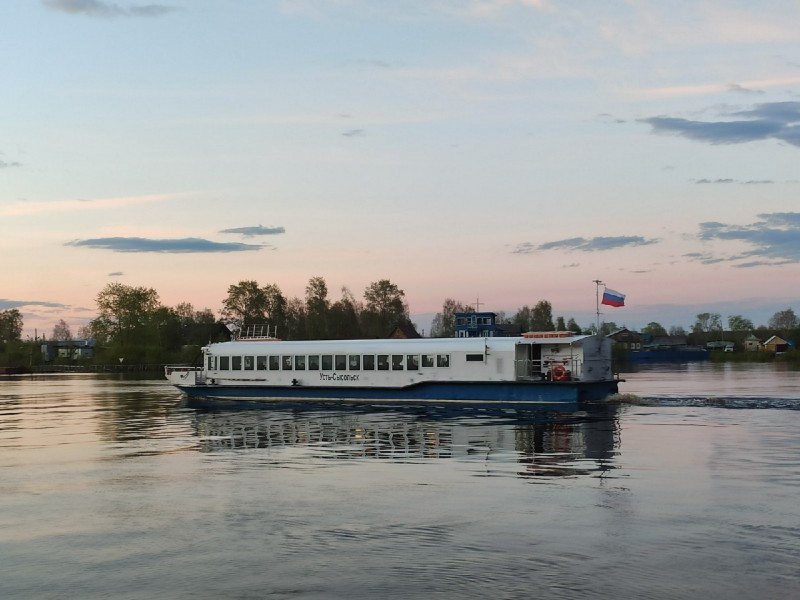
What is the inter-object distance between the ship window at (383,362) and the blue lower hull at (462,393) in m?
1.53

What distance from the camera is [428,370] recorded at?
58094 mm

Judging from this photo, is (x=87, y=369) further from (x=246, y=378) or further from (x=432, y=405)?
(x=432, y=405)

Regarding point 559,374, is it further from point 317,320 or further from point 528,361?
point 317,320

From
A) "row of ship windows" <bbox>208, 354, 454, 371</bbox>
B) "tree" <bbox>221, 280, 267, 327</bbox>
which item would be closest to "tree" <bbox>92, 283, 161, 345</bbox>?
"tree" <bbox>221, 280, 267, 327</bbox>

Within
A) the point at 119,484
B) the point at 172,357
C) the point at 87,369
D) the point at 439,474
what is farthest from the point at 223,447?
the point at 87,369

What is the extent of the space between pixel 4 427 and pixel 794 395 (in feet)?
174

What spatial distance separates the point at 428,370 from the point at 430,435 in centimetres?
1838

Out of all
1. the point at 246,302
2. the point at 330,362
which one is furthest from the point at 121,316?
the point at 330,362

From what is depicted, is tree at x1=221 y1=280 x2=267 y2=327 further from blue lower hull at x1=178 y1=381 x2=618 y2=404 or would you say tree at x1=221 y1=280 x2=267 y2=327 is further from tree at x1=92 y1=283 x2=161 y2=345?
blue lower hull at x1=178 y1=381 x2=618 y2=404

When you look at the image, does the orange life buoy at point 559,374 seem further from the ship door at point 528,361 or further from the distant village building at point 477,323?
the distant village building at point 477,323

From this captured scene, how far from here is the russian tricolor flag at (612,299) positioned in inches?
2346

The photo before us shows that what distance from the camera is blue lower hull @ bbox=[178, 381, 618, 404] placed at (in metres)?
53.6

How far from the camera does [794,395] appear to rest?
6556 centimetres

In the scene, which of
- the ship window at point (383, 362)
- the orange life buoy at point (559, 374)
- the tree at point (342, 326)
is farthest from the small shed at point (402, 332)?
the orange life buoy at point (559, 374)
